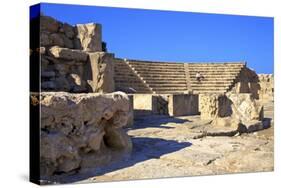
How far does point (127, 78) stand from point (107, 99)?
942 cm

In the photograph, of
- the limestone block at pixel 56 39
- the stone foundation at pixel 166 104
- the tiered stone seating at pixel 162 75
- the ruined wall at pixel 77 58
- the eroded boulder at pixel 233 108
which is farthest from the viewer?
the tiered stone seating at pixel 162 75

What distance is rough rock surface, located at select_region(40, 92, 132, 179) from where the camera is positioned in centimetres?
527

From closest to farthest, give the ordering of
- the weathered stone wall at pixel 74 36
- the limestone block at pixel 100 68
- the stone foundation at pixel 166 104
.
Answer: the weathered stone wall at pixel 74 36, the limestone block at pixel 100 68, the stone foundation at pixel 166 104

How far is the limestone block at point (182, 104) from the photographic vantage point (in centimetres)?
1270

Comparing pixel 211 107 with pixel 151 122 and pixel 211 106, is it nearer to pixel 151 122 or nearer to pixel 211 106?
pixel 211 106

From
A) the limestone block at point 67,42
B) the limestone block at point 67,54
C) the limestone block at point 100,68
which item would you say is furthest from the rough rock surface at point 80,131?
the limestone block at point 67,42

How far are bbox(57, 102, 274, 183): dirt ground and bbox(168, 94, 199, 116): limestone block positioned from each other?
343 cm

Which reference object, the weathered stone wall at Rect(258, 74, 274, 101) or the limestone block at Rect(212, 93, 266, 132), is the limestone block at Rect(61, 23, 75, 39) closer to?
the limestone block at Rect(212, 93, 266, 132)

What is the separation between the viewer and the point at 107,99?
625 cm

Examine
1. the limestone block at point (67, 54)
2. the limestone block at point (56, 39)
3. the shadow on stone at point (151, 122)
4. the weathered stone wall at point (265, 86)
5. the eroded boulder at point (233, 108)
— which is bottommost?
the shadow on stone at point (151, 122)

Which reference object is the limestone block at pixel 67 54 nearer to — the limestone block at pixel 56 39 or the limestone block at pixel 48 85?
the limestone block at pixel 56 39

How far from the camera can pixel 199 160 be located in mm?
6395

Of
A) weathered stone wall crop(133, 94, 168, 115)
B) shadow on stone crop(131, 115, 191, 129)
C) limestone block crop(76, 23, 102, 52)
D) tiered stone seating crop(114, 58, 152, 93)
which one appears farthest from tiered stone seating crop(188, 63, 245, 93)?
limestone block crop(76, 23, 102, 52)

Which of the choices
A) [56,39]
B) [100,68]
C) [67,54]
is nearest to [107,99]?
[67,54]
